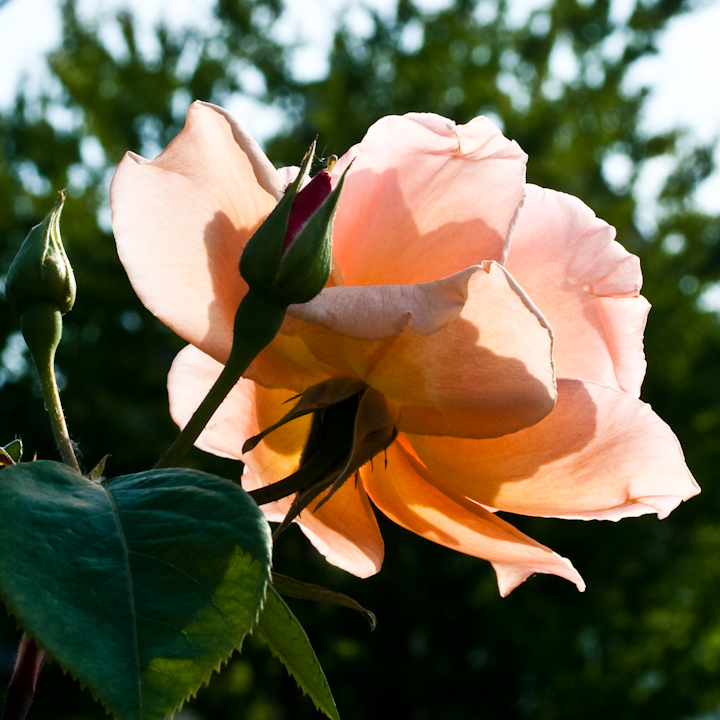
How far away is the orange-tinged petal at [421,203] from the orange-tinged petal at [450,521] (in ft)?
0.19

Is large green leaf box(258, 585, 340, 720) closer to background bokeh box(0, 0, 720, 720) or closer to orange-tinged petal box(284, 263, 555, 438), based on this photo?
orange-tinged petal box(284, 263, 555, 438)

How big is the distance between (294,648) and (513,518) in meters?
2.53

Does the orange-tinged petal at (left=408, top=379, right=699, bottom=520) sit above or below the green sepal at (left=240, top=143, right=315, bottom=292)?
below

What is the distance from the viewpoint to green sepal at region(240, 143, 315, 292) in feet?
0.61

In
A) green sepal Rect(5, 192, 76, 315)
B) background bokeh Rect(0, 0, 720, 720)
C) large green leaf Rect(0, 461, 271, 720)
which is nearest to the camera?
large green leaf Rect(0, 461, 271, 720)

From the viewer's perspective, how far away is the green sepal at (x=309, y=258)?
18cm

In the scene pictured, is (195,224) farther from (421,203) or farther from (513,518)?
(513,518)

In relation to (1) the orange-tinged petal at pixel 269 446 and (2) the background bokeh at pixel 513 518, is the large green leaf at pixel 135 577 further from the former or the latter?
(2) the background bokeh at pixel 513 518

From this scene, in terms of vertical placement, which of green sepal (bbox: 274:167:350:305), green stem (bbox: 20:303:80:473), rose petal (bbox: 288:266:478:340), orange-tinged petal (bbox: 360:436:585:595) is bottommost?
orange-tinged petal (bbox: 360:436:585:595)

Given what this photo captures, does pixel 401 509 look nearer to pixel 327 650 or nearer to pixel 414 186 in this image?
pixel 414 186

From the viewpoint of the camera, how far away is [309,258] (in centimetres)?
19

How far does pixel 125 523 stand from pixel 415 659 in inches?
116

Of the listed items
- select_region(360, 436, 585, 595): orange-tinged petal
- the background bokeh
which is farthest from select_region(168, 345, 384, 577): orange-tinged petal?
the background bokeh

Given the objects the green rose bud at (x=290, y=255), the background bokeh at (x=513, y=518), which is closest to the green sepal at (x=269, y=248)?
the green rose bud at (x=290, y=255)
